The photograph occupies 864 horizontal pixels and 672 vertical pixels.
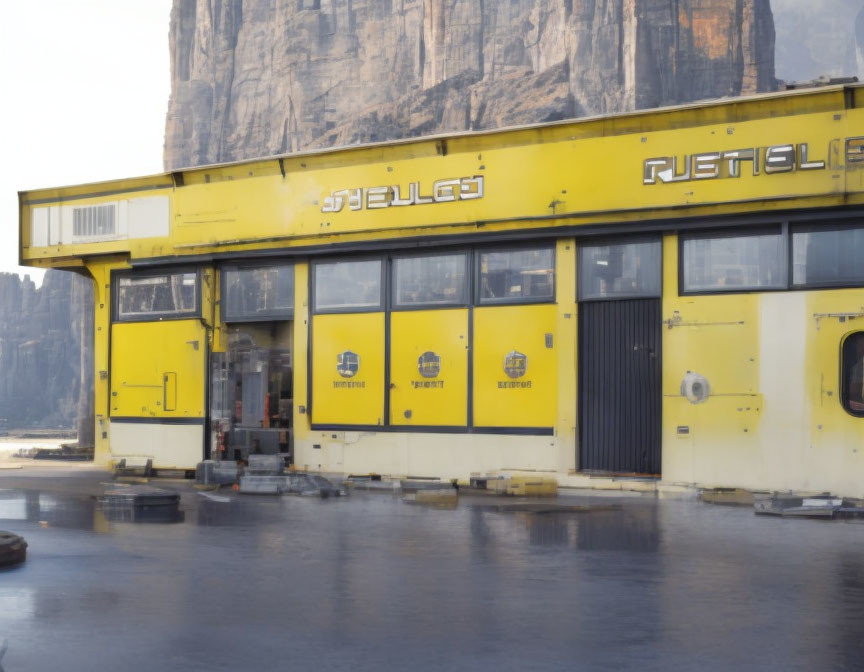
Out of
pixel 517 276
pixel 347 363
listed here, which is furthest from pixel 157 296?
pixel 517 276

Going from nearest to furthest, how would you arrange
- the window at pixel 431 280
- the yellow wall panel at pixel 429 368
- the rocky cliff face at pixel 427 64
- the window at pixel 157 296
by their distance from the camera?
Result: 1. the yellow wall panel at pixel 429 368
2. the window at pixel 431 280
3. the window at pixel 157 296
4. the rocky cliff face at pixel 427 64

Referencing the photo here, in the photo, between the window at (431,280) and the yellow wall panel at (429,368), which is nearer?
the yellow wall panel at (429,368)

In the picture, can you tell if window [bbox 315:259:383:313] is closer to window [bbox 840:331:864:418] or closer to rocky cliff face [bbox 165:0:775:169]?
window [bbox 840:331:864:418]

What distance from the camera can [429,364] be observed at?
17.7 m

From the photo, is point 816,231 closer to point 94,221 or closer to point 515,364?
point 515,364

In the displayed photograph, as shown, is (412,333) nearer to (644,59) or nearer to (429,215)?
(429,215)

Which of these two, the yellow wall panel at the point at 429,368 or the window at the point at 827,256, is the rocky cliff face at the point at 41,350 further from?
the window at the point at 827,256

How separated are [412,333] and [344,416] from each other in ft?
6.01

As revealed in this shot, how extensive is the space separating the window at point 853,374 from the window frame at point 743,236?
3.37ft

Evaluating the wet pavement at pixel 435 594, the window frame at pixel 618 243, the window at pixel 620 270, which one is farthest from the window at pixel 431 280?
the wet pavement at pixel 435 594

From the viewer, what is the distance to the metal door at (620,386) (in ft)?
52.9

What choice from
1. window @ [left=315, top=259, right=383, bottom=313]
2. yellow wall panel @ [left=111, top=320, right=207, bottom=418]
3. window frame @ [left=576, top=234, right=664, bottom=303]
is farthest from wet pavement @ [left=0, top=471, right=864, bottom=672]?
yellow wall panel @ [left=111, top=320, right=207, bottom=418]

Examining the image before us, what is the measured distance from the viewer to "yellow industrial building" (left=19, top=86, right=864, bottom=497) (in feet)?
48.8

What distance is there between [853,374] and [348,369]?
7.53m
